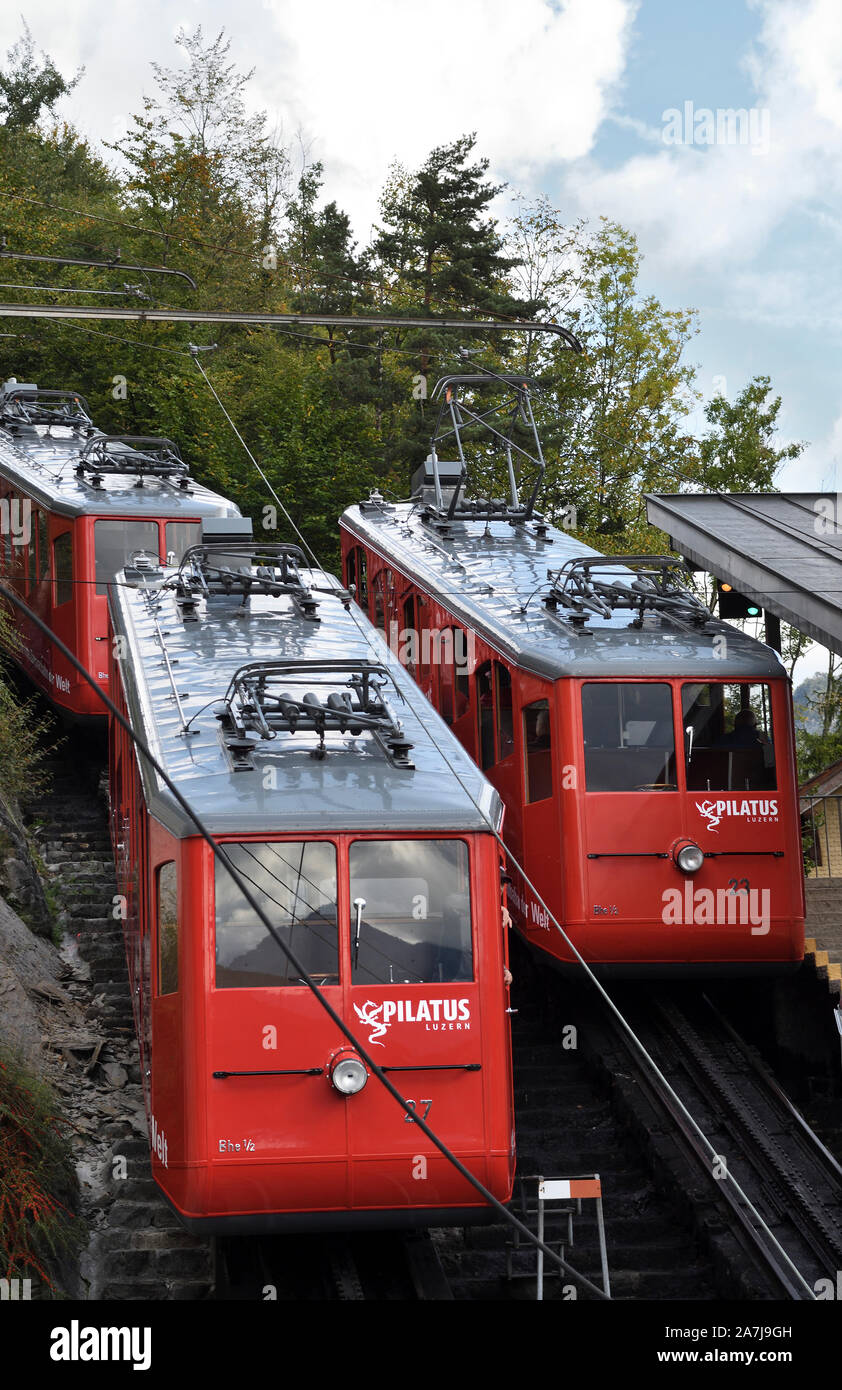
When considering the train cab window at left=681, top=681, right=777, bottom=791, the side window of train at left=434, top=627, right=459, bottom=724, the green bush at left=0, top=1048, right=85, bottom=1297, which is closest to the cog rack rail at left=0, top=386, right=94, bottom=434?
the side window of train at left=434, top=627, right=459, bottom=724

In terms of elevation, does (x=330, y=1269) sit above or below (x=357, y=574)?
below

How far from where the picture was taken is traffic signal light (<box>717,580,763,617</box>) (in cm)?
1438

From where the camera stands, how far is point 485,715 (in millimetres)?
14383

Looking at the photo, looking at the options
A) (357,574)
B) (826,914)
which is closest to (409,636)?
(357,574)

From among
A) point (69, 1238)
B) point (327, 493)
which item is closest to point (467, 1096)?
point (69, 1238)

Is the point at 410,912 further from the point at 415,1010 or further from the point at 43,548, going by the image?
the point at 43,548

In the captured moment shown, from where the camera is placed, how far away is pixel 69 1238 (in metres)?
9.42

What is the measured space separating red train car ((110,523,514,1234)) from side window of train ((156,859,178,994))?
2 cm

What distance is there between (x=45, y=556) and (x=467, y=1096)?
1196 centimetres

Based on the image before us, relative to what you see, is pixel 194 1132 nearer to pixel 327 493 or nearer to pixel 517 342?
pixel 327 493

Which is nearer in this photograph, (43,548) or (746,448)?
Result: (43,548)

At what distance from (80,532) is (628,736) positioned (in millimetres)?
8014

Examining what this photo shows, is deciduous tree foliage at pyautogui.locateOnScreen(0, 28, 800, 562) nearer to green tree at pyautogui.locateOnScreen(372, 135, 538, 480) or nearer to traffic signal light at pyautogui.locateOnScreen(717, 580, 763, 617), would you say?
green tree at pyautogui.locateOnScreen(372, 135, 538, 480)

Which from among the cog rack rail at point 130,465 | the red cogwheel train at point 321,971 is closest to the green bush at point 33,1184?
the red cogwheel train at point 321,971
